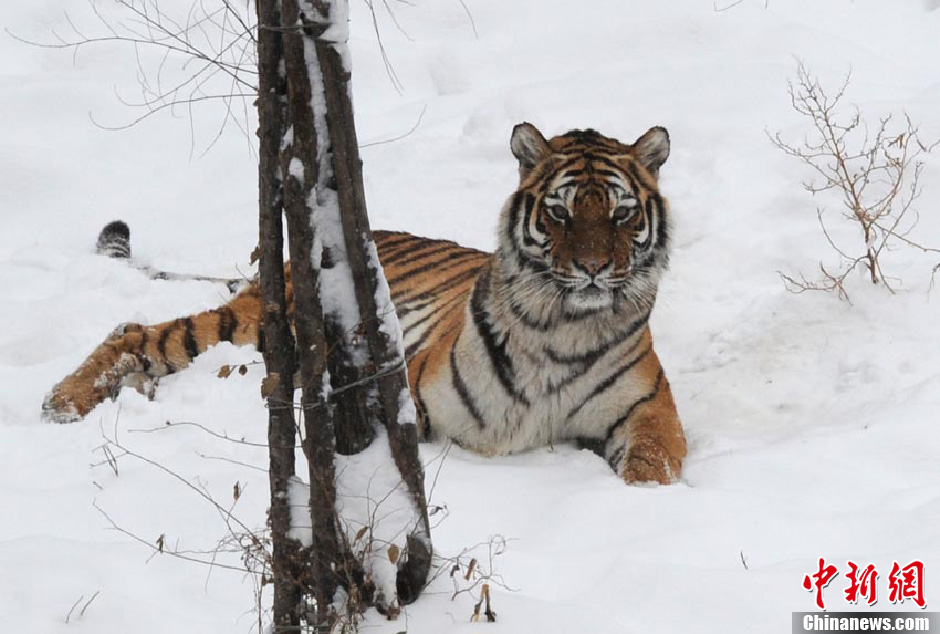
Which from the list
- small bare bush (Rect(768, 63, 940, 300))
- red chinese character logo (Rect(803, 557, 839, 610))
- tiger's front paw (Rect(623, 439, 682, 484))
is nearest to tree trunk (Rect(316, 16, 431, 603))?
red chinese character logo (Rect(803, 557, 839, 610))

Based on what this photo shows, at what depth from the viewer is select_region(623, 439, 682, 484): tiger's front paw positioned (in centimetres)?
381

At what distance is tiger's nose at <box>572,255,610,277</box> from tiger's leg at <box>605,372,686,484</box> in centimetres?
57

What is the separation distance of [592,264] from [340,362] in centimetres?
159

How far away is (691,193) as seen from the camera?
21.2 ft

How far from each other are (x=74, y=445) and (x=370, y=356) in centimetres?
204

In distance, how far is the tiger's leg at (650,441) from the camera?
384 cm

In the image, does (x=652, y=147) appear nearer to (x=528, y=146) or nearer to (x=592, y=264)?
(x=528, y=146)

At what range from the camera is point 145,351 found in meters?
5.10

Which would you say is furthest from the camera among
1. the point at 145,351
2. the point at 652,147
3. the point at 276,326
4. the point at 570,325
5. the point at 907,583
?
the point at 145,351

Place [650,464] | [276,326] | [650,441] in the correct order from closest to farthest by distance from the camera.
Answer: [276,326] < [650,464] < [650,441]

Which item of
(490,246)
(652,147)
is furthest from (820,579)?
(490,246)

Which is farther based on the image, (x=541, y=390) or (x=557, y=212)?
(x=541, y=390)

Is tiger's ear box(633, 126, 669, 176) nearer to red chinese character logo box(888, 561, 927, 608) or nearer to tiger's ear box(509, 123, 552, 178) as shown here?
tiger's ear box(509, 123, 552, 178)

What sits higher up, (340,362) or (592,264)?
(592,264)
